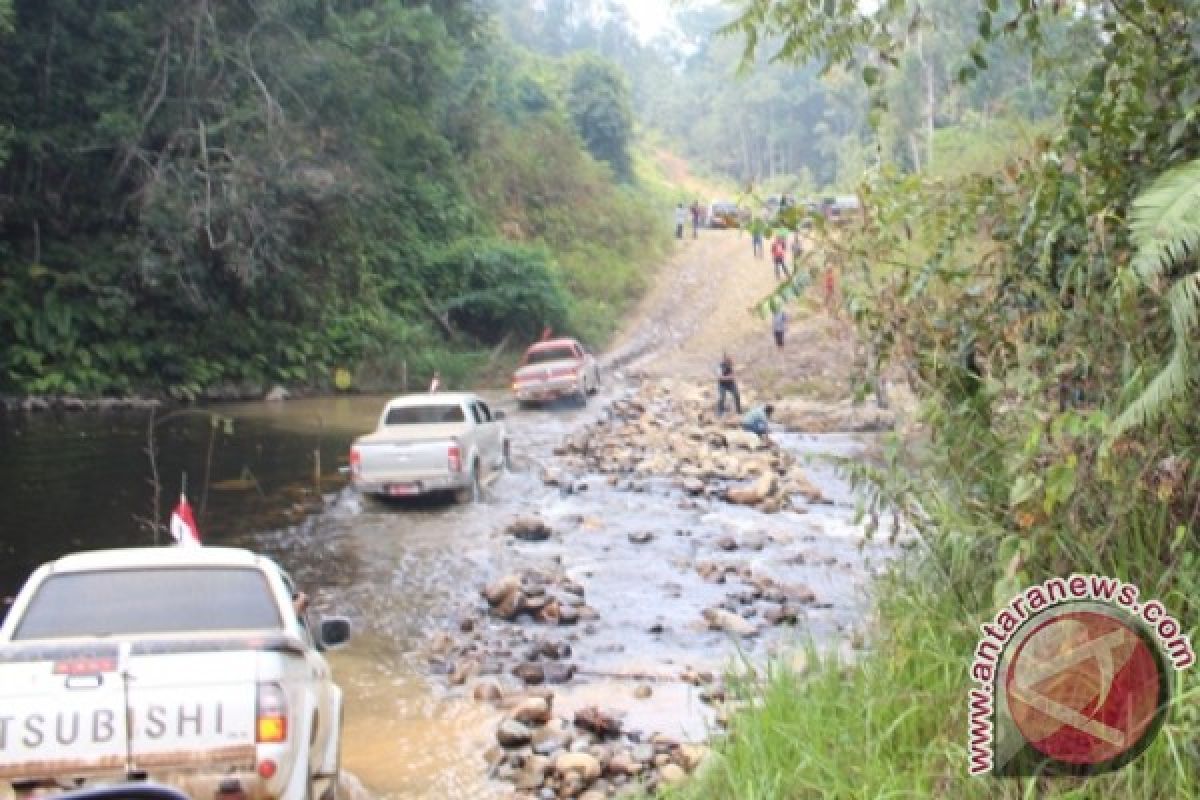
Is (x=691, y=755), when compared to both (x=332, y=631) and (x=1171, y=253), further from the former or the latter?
(x=1171, y=253)

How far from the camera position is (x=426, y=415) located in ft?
64.5

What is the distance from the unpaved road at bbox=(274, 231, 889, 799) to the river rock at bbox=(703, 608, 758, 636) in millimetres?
75

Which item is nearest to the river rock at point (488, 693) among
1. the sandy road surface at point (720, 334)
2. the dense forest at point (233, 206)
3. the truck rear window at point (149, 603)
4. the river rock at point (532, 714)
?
the river rock at point (532, 714)

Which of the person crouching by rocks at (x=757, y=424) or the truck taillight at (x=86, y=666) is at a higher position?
the truck taillight at (x=86, y=666)

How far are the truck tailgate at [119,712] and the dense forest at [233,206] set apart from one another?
67.8ft

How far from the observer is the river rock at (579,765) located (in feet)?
27.3

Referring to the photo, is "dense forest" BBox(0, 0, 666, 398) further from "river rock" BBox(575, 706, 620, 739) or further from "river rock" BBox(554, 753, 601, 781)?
"river rock" BBox(554, 753, 601, 781)

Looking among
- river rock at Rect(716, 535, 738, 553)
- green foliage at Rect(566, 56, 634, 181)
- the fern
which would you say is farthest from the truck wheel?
green foliage at Rect(566, 56, 634, 181)

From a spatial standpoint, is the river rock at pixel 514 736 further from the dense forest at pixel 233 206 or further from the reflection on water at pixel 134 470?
the dense forest at pixel 233 206

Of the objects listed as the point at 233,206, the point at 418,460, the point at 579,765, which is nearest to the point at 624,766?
the point at 579,765

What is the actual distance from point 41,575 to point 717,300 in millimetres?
42807

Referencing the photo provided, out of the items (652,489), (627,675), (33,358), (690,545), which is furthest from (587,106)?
(627,675)

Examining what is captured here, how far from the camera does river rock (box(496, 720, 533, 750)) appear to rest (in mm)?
9188

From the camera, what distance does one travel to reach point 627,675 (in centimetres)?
1114
